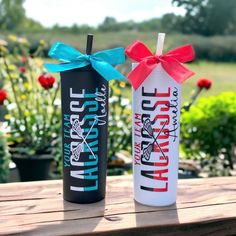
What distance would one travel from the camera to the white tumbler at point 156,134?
1050mm

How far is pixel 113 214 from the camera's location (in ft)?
3.55

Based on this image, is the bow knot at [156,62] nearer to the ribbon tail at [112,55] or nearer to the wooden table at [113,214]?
the ribbon tail at [112,55]

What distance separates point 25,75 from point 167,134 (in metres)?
1.77

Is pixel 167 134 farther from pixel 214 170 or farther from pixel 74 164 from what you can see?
pixel 214 170

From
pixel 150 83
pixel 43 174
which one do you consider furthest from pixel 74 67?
pixel 43 174

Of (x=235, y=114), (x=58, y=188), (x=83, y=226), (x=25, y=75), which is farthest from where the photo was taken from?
(x=25, y=75)

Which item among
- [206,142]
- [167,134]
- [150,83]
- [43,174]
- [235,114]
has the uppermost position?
[150,83]

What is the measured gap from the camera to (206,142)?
2215 mm

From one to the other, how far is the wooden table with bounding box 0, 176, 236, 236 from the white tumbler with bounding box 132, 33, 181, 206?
64 millimetres

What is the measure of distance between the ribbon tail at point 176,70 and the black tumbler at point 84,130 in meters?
0.15

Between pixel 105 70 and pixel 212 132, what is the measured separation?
1232 mm

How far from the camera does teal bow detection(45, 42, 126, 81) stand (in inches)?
41.2

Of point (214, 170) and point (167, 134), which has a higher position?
point (167, 134)

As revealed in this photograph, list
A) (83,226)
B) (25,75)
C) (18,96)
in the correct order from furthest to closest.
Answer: (25,75), (18,96), (83,226)
